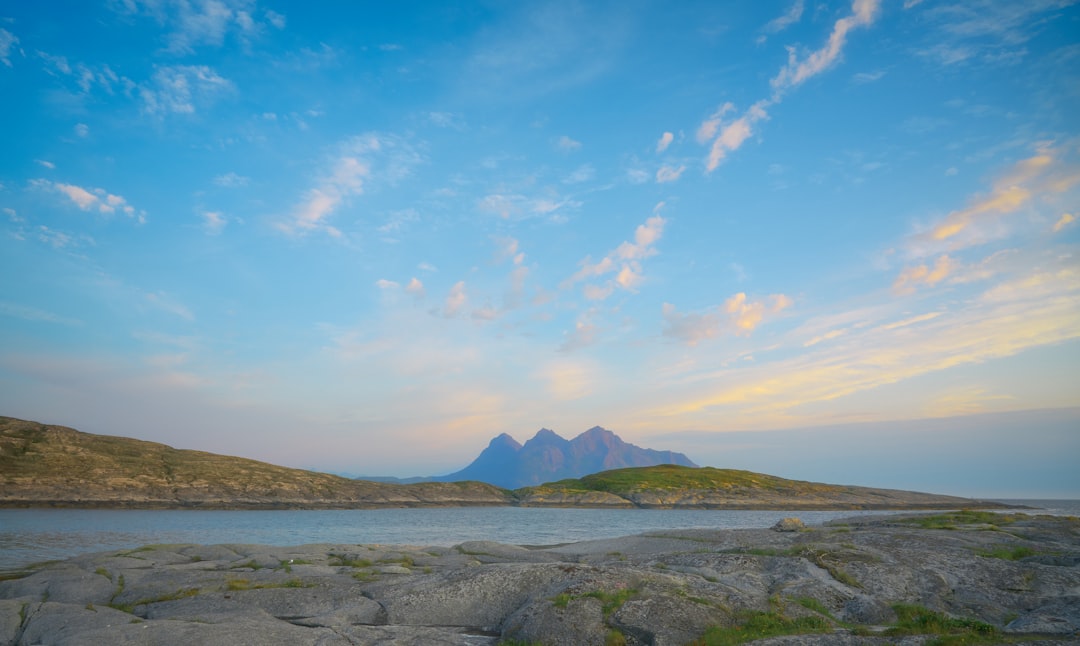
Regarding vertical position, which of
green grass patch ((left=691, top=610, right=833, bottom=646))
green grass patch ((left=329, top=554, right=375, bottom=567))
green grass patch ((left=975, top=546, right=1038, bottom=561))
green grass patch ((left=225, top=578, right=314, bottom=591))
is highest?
green grass patch ((left=975, top=546, right=1038, bottom=561))


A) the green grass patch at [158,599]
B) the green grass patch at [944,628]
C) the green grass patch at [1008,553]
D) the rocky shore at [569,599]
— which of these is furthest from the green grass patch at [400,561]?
the green grass patch at [1008,553]

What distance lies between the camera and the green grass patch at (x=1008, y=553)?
32719 millimetres

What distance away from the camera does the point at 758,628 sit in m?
19.1

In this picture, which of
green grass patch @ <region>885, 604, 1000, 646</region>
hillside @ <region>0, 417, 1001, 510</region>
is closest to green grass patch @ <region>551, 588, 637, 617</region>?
green grass patch @ <region>885, 604, 1000, 646</region>

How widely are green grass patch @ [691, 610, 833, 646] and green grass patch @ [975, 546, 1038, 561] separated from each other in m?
20.1

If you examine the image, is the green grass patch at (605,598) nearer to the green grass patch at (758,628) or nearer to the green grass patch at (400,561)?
the green grass patch at (758,628)

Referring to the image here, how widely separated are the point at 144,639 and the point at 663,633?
16.5 meters

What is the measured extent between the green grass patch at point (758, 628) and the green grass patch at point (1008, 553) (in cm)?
2007

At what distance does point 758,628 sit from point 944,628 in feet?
17.9

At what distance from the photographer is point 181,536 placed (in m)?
75.2

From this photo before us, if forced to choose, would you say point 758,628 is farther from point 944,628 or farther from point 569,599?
point 569,599

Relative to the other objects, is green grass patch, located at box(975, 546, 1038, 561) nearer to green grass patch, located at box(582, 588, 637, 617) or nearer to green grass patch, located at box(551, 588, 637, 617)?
green grass patch, located at box(582, 588, 637, 617)

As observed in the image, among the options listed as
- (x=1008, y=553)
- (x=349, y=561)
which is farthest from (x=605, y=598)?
(x=1008, y=553)

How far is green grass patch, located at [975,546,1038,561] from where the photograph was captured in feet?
107
